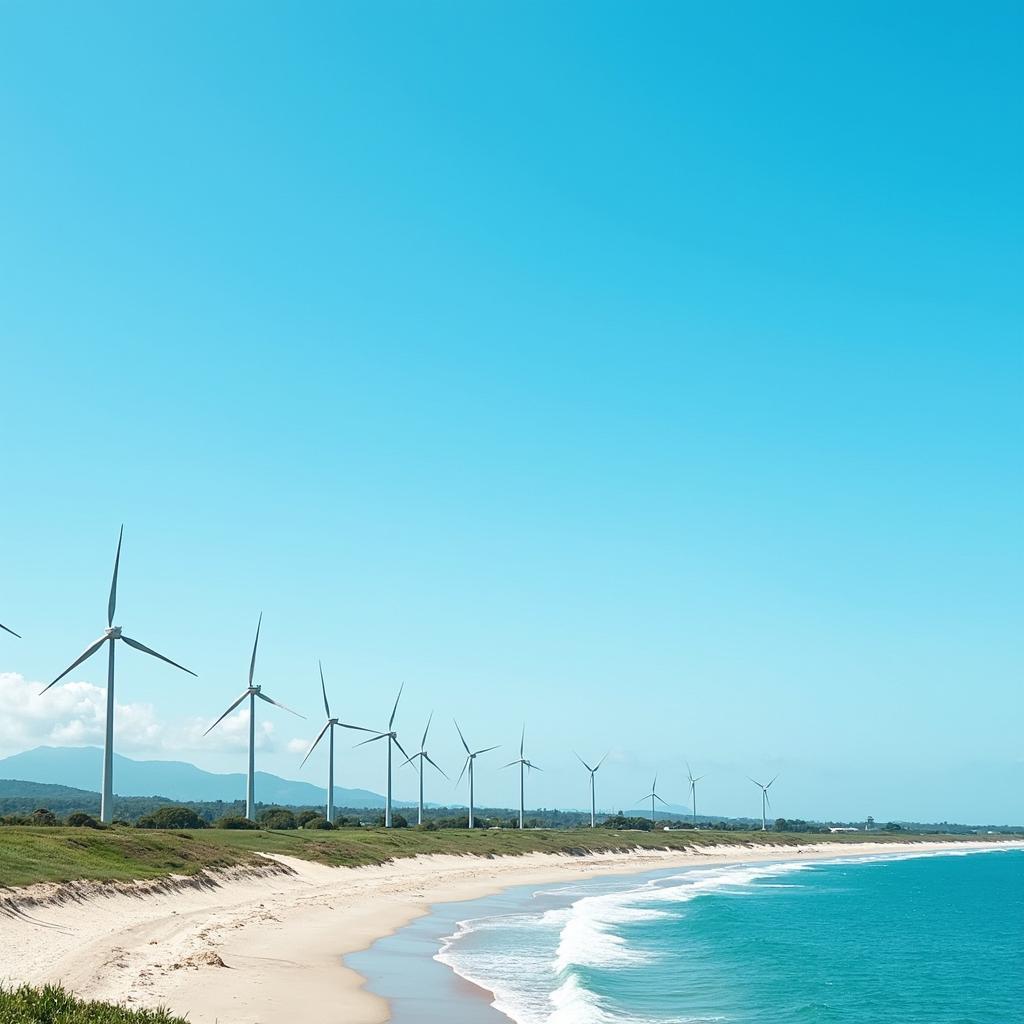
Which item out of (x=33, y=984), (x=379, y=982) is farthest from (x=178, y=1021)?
(x=379, y=982)

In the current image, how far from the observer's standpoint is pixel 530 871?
408ft

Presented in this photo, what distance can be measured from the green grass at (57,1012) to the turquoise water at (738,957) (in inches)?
645

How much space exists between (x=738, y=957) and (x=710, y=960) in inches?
109

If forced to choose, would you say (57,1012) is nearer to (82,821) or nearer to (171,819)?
(82,821)

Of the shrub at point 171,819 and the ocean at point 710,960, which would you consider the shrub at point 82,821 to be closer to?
the shrub at point 171,819

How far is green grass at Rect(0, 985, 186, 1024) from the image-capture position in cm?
2242

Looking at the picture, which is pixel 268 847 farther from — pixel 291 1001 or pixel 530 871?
pixel 291 1001

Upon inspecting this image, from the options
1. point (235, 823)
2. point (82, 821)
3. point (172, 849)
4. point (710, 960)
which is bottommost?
point (710, 960)

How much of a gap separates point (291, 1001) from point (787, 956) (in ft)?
124

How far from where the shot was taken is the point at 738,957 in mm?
60781

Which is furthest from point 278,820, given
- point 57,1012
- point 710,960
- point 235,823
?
point 57,1012

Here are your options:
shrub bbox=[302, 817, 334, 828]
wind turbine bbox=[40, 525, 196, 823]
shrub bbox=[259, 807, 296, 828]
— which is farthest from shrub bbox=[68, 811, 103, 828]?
shrub bbox=[302, 817, 334, 828]

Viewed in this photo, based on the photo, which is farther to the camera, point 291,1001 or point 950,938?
point 950,938

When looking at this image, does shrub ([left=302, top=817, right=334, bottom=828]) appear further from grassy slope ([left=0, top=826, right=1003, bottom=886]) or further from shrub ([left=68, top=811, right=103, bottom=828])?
shrub ([left=68, top=811, right=103, bottom=828])
